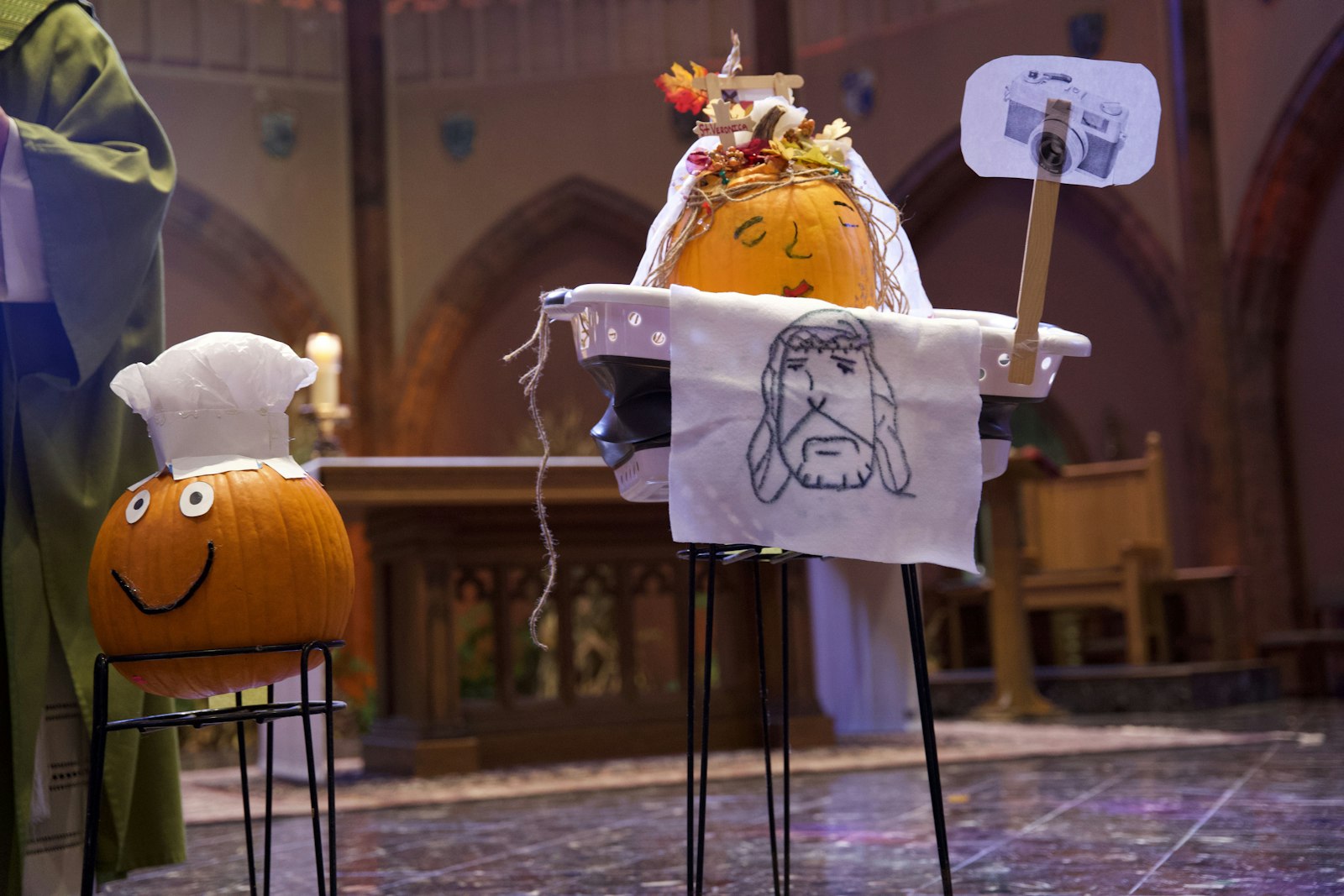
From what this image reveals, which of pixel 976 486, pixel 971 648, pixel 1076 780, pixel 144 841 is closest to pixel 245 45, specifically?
pixel 971 648

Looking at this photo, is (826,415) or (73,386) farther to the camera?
(73,386)

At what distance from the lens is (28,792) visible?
201 centimetres

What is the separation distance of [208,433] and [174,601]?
0.66ft

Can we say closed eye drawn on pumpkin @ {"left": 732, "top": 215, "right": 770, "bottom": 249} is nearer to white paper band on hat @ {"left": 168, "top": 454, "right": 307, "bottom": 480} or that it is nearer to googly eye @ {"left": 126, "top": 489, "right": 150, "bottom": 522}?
white paper band on hat @ {"left": 168, "top": 454, "right": 307, "bottom": 480}

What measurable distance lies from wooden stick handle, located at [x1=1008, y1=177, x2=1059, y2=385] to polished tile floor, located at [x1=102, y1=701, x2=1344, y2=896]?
1.07 metres

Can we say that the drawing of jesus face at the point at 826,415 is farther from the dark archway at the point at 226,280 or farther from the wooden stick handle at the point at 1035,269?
the dark archway at the point at 226,280

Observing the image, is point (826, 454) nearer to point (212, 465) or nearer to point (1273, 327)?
point (212, 465)

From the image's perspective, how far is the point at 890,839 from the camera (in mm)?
3047

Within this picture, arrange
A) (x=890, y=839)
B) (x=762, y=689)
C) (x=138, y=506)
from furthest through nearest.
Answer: (x=890, y=839) → (x=762, y=689) → (x=138, y=506)

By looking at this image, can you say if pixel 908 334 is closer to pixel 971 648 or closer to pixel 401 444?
pixel 971 648

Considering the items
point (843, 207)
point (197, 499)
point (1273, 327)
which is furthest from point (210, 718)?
point (1273, 327)

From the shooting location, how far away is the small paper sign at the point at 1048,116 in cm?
Answer: 159

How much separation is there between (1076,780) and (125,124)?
2.99m

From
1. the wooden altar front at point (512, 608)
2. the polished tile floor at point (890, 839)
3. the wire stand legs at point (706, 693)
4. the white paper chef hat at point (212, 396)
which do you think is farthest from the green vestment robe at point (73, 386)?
the wooden altar front at point (512, 608)
